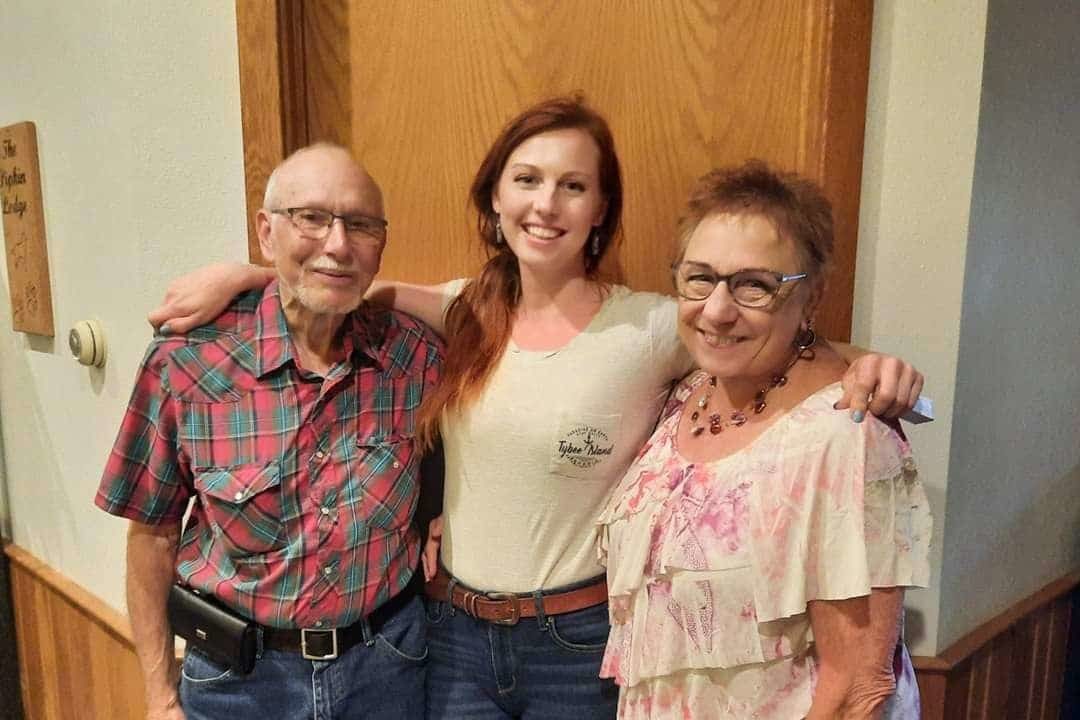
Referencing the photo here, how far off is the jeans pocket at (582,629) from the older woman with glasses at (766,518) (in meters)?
0.10

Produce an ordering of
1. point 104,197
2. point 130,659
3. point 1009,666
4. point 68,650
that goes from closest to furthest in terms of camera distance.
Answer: point 1009,666
point 104,197
point 130,659
point 68,650

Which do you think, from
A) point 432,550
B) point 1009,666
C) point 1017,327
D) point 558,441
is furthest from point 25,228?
point 1009,666

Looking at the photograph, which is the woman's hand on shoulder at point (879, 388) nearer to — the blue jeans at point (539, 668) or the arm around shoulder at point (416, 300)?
the blue jeans at point (539, 668)

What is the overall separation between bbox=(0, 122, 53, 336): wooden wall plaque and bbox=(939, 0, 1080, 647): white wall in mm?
2090

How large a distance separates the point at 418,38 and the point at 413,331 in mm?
628

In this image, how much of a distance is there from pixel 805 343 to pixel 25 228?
6.39 ft

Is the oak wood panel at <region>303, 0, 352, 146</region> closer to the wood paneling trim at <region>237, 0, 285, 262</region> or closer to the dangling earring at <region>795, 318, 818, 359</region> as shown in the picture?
the wood paneling trim at <region>237, 0, 285, 262</region>

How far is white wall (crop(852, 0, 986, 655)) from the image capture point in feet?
4.09

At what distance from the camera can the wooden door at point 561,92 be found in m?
1.31

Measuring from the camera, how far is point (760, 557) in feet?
3.15

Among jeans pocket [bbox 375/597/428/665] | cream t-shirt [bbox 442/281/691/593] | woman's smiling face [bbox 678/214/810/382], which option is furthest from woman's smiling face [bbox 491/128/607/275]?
jeans pocket [bbox 375/597/428/665]

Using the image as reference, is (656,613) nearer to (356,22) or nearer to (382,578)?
(382,578)

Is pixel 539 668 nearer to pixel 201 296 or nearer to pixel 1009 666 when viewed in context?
pixel 201 296

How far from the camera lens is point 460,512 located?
4.15 feet
